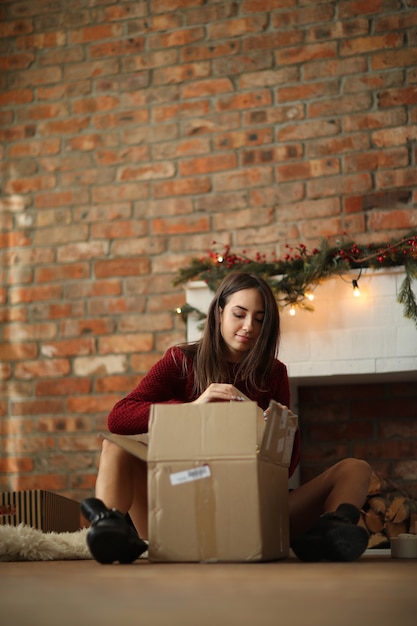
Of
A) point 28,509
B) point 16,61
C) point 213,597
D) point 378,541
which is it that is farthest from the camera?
point 16,61

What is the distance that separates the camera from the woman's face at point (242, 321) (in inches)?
98.7

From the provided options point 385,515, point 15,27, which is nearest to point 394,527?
point 385,515

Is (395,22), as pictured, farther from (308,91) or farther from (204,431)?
(204,431)

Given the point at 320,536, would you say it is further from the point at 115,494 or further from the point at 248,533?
the point at 115,494

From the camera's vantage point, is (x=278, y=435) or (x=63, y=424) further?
(x=63, y=424)

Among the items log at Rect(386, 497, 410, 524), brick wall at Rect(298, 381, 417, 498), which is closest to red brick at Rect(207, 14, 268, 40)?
brick wall at Rect(298, 381, 417, 498)

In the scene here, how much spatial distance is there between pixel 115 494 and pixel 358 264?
167cm

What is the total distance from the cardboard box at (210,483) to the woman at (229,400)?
105 millimetres

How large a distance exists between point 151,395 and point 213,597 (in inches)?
50.5

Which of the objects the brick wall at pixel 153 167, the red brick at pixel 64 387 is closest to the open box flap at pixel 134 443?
the brick wall at pixel 153 167

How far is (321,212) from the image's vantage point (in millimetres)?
3904

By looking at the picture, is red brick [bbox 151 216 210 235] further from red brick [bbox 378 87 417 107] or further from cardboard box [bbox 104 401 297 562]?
cardboard box [bbox 104 401 297 562]

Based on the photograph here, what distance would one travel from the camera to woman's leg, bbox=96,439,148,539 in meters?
2.11

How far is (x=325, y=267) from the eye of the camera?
340 cm
